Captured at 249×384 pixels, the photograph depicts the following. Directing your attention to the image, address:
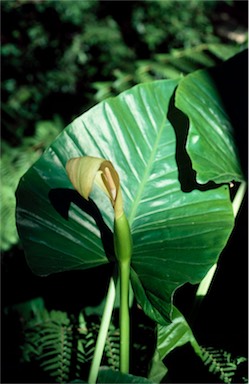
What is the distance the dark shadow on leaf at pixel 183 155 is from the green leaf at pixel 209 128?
0.11ft

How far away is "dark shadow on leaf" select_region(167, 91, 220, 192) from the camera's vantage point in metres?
0.89

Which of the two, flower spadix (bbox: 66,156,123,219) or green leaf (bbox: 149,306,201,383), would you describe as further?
green leaf (bbox: 149,306,201,383)

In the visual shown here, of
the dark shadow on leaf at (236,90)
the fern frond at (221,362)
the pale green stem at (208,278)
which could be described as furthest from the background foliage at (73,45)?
the fern frond at (221,362)

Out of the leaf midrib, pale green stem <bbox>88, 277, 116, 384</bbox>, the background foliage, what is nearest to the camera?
pale green stem <bbox>88, 277, 116, 384</bbox>

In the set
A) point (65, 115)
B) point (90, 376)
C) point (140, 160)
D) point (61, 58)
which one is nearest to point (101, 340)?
point (90, 376)

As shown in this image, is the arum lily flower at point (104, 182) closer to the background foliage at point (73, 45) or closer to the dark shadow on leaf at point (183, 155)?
the dark shadow on leaf at point (183, 155)

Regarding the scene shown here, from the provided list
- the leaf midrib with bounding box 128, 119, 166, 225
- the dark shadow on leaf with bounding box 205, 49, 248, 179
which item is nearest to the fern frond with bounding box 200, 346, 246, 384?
the leaf midrib with bounding box 128, 119, 166, 225

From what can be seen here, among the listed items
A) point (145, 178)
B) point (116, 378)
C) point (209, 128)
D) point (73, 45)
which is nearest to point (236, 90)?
point (209, 128)

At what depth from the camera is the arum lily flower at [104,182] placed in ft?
2.23

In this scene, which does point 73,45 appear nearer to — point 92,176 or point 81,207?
point 81,207

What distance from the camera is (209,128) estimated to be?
915mm

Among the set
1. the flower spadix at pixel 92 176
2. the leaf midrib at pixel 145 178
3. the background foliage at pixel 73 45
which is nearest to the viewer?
the flower spadix at pixel 92 176

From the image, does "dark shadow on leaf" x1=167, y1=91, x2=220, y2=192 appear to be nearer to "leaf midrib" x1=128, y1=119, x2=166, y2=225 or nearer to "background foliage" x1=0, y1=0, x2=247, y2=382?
"leaf midrib" x1=128, y1=119, x2=166, y2=225

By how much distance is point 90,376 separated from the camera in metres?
0.81
